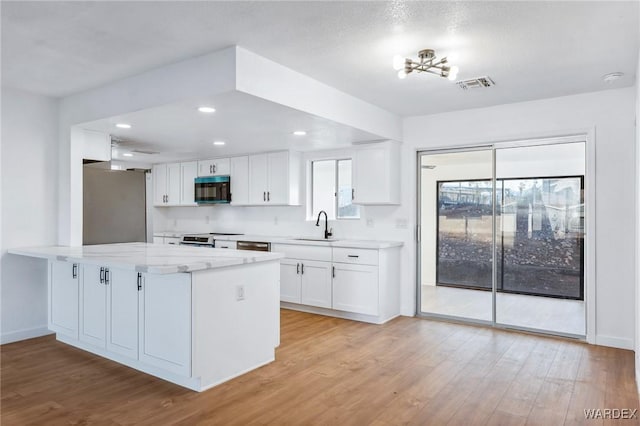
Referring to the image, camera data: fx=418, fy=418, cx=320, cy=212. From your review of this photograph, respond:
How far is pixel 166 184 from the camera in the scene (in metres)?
7.37

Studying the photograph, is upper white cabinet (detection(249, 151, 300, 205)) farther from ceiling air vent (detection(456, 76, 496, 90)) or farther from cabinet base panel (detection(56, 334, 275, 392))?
cabinet base panel (detection(56, 334, 275, 392))

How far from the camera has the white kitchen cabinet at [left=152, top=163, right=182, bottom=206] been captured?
7.21m

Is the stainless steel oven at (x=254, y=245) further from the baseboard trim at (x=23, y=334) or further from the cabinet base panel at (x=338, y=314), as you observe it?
the baseboard trim at (x=23, y=334)

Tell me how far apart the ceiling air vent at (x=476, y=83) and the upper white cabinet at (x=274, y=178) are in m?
2.69

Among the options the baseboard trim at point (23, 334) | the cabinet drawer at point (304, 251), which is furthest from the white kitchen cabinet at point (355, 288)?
the baseboard trim at point (23, 334)

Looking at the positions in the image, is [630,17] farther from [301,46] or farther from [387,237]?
[387,237]

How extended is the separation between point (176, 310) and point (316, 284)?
2.45 metres

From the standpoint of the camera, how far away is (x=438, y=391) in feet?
9.67

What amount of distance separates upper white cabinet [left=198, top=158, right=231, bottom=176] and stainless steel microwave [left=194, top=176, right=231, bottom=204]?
0.11 metres

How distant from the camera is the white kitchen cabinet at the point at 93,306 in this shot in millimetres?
3459

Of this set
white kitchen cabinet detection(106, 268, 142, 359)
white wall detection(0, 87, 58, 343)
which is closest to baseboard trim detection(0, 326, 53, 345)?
white wall detection(0, 87, 58, 343)

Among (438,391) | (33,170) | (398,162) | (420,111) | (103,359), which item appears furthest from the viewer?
(398,162)

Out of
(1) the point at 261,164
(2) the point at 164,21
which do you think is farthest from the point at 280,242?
(2) the point at 164,21

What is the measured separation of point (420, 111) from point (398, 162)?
67cm
